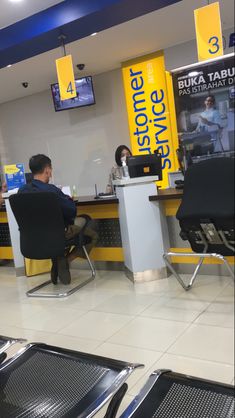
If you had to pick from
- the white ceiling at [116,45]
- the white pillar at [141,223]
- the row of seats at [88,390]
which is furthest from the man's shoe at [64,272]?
the white ceiling at [116,45]

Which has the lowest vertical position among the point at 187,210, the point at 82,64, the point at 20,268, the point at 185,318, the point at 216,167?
the point at 20,268

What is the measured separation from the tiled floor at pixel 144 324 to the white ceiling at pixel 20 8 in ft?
8.22

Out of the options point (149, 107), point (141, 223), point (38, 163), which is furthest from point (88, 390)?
point (149, 107)

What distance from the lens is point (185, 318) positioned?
3.34 ft

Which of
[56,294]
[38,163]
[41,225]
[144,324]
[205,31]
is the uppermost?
[205,31]

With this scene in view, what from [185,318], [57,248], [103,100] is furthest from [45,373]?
[103,100]

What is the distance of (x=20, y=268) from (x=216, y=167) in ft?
10.9

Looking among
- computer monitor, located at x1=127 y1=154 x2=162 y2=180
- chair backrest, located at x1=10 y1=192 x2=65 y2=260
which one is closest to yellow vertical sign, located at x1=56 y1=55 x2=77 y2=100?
computer monitor, located at x1=127 y1=154 x2=162 y2=180

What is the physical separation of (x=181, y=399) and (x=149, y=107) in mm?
4764

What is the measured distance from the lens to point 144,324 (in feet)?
4.60

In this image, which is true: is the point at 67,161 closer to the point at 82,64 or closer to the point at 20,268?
the point at 82,64

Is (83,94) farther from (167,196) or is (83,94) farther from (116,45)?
(167,196)

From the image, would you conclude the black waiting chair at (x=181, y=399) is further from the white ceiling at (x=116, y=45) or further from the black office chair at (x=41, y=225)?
the white ceiling at (x=116, y=45)

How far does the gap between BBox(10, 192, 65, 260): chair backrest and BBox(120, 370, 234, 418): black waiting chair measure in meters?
1.96
